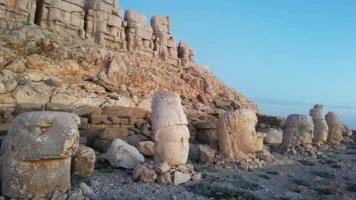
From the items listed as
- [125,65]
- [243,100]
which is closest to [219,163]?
[125,65]

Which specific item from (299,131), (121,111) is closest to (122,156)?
(121,111)

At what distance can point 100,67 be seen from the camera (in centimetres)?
1639

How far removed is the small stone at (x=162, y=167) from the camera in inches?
262

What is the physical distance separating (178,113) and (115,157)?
194 centimetres

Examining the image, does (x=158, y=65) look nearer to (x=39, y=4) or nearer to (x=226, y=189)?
(x=39, y=4)

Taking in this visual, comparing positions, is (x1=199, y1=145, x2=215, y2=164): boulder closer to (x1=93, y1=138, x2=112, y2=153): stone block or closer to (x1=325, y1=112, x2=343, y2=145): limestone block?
(x1=93, y1=138, x2=112, y2=153): stone block

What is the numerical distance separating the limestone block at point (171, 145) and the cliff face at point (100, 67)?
6.10m

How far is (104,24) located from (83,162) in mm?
14531

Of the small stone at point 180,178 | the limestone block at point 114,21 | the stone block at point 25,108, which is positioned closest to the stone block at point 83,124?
the stone block at point 25,108

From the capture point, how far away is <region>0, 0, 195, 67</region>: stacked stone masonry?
15.7 m

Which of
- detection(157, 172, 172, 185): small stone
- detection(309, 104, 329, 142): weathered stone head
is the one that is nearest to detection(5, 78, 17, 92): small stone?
detection(157, 172, 172, 185): small stone

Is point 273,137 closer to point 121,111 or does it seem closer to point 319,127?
point 319,127

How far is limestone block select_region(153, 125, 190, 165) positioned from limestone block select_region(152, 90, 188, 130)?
127 millimetres

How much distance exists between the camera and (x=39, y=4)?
16891 mm
